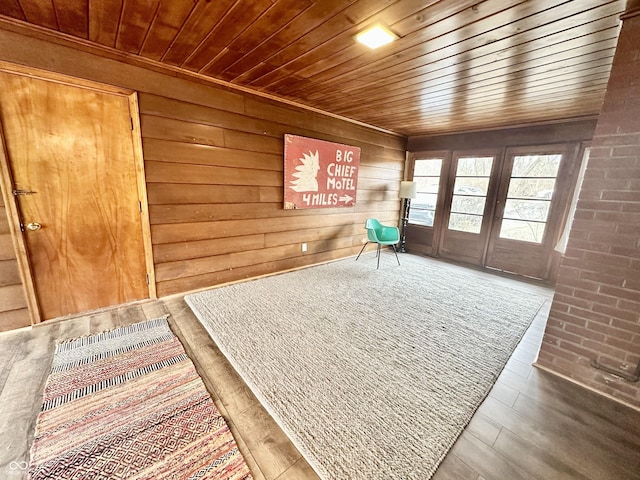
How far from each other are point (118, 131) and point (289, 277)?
228 cm

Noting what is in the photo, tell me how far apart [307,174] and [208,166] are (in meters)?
1.29

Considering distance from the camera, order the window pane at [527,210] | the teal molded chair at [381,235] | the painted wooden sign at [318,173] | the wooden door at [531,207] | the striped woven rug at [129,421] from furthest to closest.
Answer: the teal molded chair at [381,235] → the window pane at [527,210] → the wooden door at [531,207] → the painted wooden sign at [318,173] → the striped woven rug at [129,421]

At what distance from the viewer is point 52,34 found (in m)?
1.82

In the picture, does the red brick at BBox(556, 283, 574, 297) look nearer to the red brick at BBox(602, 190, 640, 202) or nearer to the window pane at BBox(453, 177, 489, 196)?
the red brick at BBox(602, 190, 640, 202)

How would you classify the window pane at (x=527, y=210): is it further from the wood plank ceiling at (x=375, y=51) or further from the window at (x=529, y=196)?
the wood plank ceiling at (x=375, y=51)

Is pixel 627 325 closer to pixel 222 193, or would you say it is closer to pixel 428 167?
pixel 222 193

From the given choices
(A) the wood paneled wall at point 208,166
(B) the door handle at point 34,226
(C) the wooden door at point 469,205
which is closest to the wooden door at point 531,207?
(C) the wooden door at point 469,205

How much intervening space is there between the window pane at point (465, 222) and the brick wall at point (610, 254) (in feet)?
9.05

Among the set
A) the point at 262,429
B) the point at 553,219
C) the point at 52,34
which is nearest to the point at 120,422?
the point at 262,429

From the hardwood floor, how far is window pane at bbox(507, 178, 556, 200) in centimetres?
273

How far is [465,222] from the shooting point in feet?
14.4

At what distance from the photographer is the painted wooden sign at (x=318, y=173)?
3307 mm

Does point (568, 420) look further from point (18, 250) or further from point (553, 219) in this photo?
point (18, 250)

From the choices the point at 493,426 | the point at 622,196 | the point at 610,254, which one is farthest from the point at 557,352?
the point at 622,196
